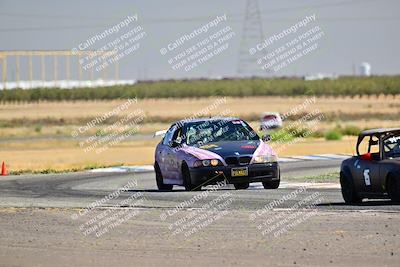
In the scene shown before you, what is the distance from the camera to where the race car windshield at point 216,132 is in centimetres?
2164

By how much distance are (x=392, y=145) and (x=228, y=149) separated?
4.80 meters

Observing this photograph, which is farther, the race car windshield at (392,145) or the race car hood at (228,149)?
the race car hood at (228,149)

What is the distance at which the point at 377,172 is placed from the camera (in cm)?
1653

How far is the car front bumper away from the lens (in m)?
20.7

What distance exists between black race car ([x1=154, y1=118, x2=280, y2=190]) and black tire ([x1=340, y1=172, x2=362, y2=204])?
3.41 metres

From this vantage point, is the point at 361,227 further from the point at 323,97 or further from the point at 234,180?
the point at 323,97

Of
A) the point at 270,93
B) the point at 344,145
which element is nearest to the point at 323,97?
the point at 270,93

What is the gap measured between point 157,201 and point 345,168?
344cm

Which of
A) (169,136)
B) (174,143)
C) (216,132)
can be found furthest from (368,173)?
(169,136)

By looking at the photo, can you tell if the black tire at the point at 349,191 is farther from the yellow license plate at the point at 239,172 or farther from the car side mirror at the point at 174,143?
the car side mirror at the point at 174,143

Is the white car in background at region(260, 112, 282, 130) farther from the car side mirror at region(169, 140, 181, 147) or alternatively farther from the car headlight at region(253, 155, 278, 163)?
the car headlight at region(253, 155, 278, 163)


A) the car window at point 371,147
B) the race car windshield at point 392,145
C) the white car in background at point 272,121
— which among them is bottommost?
the white car in background at point 272,121

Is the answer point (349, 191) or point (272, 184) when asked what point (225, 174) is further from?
point (349, 191)

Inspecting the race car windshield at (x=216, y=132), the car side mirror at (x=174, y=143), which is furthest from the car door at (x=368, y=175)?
the car side mirror at (x=174, y=143)
